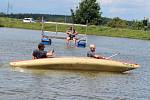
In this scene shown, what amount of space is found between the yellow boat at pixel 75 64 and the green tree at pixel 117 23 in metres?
86.8

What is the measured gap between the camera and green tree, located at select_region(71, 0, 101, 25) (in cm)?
10556

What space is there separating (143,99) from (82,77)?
5163mm

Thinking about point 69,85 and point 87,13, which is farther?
point 87,13

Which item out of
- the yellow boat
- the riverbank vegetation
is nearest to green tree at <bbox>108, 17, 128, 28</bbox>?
the riverbank vegetation

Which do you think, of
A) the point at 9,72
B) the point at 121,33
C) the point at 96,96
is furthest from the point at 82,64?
the point at 121,33

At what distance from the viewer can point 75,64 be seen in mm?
24406

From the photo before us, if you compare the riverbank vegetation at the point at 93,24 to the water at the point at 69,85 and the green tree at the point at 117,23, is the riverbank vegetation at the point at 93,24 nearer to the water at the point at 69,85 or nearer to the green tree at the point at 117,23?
the green tree at the point at 117,23

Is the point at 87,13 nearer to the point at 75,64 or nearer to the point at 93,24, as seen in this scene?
the point at 93,24

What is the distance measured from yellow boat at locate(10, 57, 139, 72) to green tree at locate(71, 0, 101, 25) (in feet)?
261

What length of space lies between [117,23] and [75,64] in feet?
Result: 300

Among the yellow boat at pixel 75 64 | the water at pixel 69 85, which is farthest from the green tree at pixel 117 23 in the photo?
the yellow boat at pixel 75 64

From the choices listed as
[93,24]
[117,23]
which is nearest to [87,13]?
[93,24]

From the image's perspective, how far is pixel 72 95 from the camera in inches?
696

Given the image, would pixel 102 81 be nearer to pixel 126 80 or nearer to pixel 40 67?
pixel 126 80
